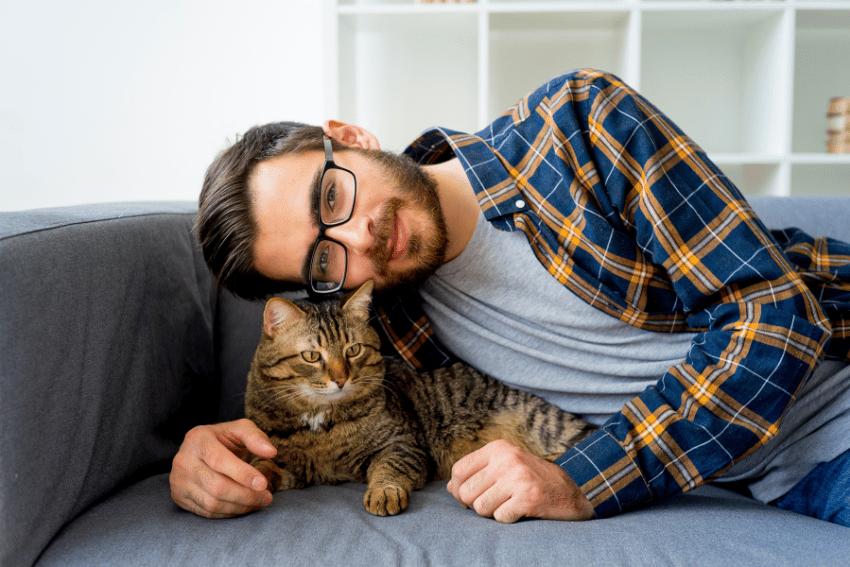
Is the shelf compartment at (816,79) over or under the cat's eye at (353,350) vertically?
over

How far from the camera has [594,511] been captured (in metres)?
0.95

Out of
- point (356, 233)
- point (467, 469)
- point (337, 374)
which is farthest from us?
point (337, 374)

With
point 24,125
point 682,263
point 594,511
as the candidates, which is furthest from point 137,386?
point 24,125

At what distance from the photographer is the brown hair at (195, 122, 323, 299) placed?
1.15 m

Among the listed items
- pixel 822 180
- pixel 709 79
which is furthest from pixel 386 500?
pixel 822 180

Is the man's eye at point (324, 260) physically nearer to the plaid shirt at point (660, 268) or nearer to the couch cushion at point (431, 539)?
the plaid shirt at point (660, 268)

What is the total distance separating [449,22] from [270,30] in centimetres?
76

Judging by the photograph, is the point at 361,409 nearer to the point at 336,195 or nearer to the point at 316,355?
the point at 316,355

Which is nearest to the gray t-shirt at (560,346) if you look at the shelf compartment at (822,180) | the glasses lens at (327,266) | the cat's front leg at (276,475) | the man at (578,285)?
the man at (578,285)

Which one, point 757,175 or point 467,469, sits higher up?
point 757,175

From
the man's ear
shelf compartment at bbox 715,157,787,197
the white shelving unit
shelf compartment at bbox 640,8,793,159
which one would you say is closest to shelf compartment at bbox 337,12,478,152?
the white shelving unit

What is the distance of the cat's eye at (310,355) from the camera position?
1245mm

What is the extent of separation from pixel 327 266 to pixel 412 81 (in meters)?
1.71

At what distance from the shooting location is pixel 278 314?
1.27m
